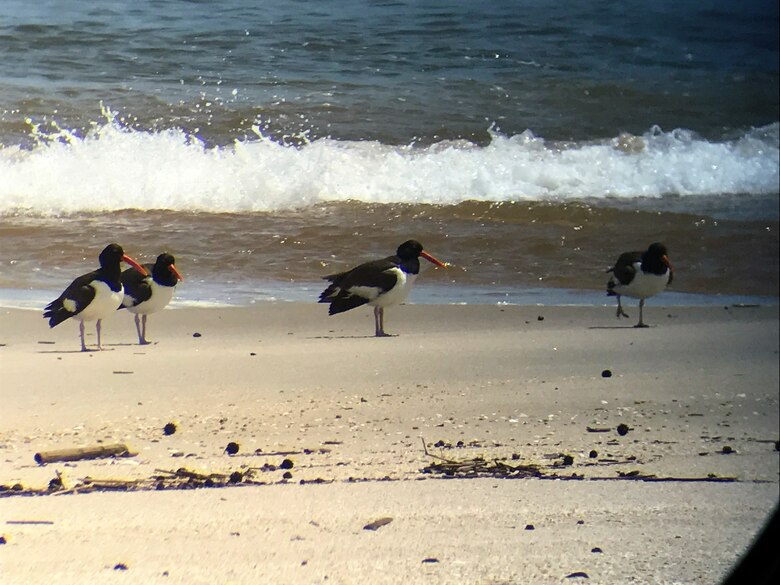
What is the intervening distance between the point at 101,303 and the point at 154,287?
67 mm

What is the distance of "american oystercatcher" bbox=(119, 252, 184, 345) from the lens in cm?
140

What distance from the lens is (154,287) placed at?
4.65 feet

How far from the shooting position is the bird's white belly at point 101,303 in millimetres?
1382

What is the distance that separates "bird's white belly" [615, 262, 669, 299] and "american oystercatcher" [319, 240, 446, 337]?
0.78 feet

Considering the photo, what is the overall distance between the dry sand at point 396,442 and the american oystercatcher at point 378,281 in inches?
1.4

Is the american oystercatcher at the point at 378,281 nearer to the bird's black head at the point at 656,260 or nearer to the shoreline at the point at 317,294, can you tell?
the shoreline at the point at 317,294

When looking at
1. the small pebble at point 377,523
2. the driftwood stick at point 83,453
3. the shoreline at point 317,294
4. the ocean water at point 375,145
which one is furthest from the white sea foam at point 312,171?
the small pebble at point 377,523

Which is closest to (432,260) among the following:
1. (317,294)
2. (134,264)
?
(317,294)

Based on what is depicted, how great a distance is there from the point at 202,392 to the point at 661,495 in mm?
561

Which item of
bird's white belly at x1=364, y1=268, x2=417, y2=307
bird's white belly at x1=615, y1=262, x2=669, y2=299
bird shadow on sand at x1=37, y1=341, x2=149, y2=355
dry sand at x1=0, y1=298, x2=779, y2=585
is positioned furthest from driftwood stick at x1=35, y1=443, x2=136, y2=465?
bird's white belly at x1=615, y1=262, x2=669, y2=299

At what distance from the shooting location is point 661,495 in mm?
1313

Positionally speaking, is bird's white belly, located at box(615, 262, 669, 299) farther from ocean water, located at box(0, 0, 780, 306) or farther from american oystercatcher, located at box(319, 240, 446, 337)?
american oystercatcher, located at box(319, 240, 446, 337)

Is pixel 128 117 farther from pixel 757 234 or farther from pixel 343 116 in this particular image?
pixel 757 234

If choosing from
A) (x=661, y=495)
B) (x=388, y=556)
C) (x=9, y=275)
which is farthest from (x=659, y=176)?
(x=9, y=275)
